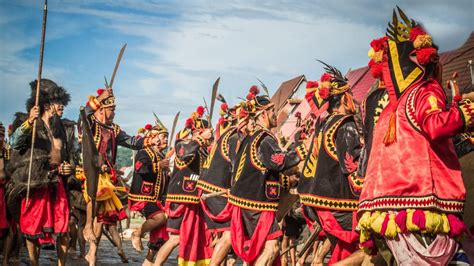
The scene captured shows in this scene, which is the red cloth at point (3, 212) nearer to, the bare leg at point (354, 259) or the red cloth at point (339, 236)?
the red cloth at point (339, 236)

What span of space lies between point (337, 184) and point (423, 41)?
240cm

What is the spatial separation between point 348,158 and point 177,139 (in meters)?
4.48

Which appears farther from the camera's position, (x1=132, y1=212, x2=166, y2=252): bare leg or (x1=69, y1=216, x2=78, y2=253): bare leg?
(x1=69, y1=216, x2=78, y2=253): bare leg

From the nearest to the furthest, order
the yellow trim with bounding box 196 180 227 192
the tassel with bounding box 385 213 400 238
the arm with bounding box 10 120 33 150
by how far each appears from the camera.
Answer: the tassel with bounding box 385 213 400 238 < the arm with bounding box 10 120 33 150 < the yellow trim with bounding box 196 180 227 192

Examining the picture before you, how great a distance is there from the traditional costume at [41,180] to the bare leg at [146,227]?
5.50 ft

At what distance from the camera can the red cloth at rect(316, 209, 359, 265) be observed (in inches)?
283

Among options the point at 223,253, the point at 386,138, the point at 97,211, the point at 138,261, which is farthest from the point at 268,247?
the point at 138,261

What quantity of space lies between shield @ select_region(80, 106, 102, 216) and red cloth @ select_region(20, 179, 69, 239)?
966 mm

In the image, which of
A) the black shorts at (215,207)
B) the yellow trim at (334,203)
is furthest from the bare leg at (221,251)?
the yellow trim at (334,203)

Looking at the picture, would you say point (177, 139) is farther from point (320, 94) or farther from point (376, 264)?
point (376, 264)

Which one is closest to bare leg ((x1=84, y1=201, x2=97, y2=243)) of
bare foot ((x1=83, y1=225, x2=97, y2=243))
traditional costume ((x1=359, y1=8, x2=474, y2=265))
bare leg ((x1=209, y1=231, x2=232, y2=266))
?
bare foot ((x1=83, y1=225, x2=97, y2=243))

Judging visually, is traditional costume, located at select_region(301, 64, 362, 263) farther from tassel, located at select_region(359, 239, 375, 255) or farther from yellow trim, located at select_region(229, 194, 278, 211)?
tassel, located at select_region(359, 239, 375, 255)

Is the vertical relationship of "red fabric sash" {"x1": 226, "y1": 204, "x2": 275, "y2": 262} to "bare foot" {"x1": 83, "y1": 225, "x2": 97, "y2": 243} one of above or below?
above

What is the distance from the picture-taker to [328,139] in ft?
24.6
